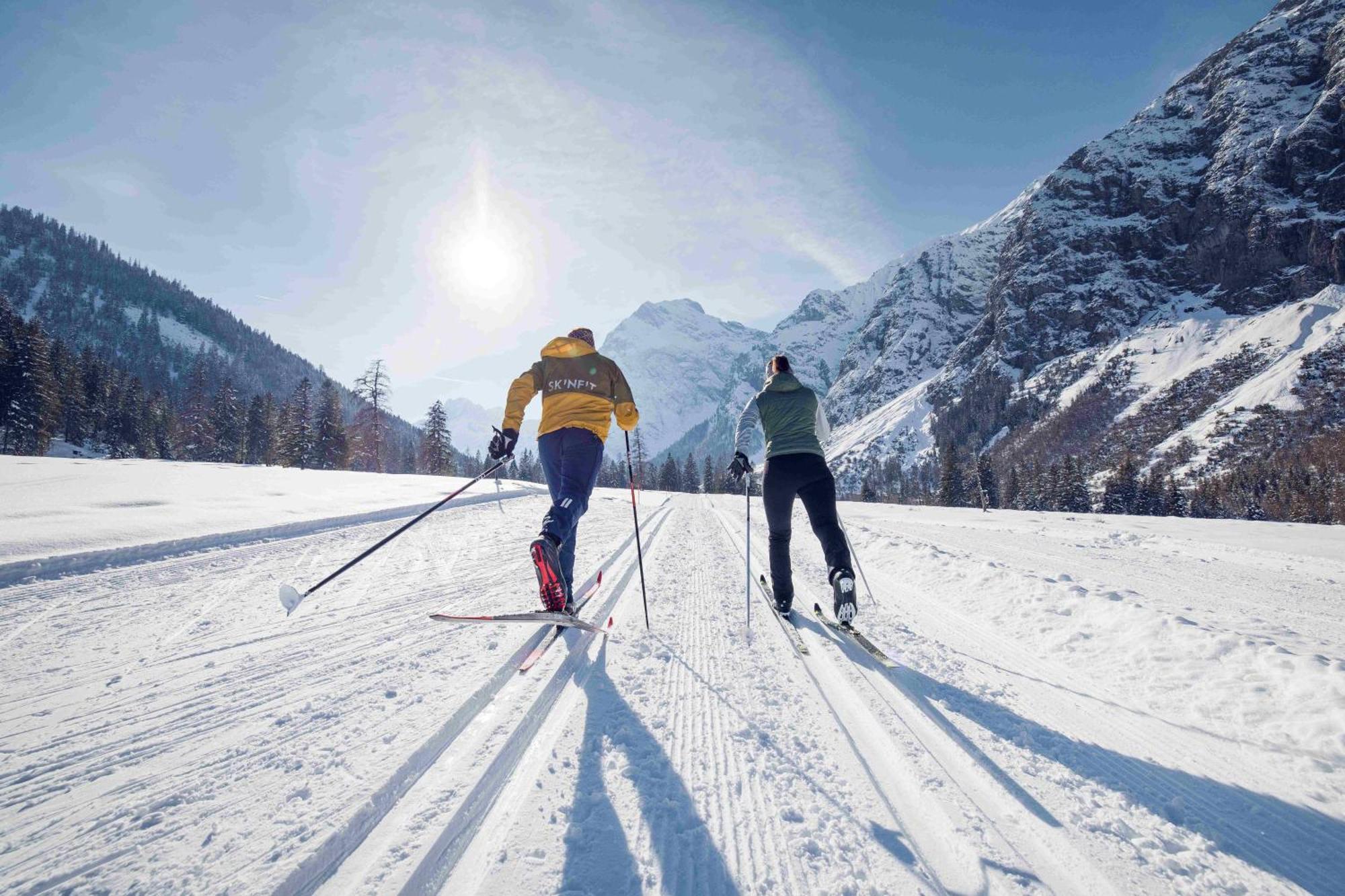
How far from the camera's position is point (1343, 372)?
105 meters

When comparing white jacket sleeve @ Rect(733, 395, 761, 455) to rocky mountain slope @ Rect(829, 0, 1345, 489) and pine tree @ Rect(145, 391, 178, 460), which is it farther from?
rocky mountain slope @ Rect(829, 0, 1345, 489)

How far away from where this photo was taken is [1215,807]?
209 cm

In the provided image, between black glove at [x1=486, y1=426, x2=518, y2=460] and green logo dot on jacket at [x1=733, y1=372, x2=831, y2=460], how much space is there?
2.10 meters

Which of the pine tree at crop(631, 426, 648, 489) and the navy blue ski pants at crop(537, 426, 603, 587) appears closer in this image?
the navy blue ski pants at crop(537, 426, 603, 587)

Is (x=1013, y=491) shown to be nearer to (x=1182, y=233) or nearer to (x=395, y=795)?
Answer: (x=395, y=795)

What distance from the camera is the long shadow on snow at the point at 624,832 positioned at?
5.29 ft

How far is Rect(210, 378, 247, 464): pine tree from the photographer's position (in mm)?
50656

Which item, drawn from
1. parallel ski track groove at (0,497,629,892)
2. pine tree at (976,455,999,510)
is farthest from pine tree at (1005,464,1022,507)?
parallel ski track groove at (0,497,629,892)

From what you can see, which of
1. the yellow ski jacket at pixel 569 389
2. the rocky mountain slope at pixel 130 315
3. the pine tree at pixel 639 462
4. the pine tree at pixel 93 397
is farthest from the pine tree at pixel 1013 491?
the rocky mountain slope at pixel 130 315

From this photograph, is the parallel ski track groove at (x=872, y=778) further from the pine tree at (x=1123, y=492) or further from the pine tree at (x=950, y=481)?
the pine tree at (x=1123, y=492)

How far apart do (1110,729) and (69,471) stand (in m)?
19.7

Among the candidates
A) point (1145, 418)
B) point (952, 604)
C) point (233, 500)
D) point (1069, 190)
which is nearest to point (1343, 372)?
point (1145, 418)

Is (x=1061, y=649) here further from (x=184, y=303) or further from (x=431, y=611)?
(x=184, y=303)

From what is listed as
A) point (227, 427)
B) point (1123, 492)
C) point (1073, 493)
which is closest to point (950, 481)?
point (1073, 493)
